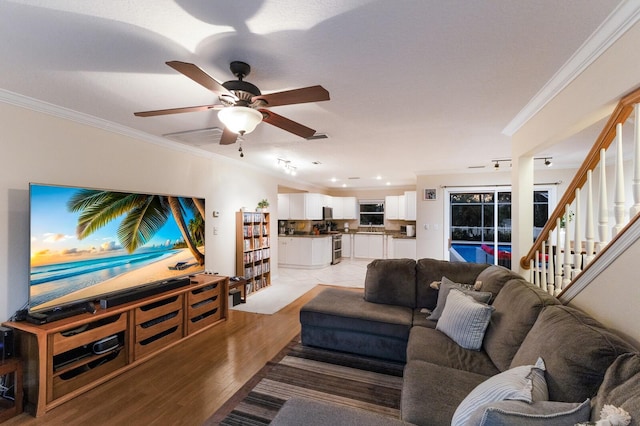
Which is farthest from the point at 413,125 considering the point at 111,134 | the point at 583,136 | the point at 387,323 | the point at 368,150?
the point at 111,134

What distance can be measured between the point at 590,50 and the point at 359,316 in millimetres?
2522

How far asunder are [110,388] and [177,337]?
32.6 inches

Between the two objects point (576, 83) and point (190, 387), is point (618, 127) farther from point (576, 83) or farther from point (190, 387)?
point (190, 387)

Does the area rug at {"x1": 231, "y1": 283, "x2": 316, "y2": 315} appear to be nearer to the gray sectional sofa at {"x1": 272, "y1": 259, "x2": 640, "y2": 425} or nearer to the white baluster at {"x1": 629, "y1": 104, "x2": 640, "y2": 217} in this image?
the gray sectional sofa at {"x1": 272, "y1": 259, "x2": 640, "y2": 425}

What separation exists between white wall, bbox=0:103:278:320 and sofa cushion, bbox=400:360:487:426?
2.98 metres

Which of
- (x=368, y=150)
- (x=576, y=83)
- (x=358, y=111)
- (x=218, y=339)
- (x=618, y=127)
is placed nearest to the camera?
(x=618, y=127)

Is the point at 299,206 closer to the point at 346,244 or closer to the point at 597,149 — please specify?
the point at 346,244

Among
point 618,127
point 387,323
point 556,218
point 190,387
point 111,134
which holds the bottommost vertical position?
point 190,387

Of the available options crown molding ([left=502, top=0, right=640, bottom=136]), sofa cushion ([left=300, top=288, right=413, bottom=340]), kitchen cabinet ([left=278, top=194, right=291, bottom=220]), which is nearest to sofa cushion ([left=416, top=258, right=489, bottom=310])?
sofa cushion ([left=300, top=288, right=413, bottom=340])

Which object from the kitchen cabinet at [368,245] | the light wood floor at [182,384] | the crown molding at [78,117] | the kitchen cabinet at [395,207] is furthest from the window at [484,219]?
the crown molding at [78,117]

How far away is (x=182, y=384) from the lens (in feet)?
7.86

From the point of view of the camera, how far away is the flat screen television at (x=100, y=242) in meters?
2.24

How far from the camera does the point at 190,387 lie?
2354mm

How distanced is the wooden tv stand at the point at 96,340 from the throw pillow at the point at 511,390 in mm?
2672
